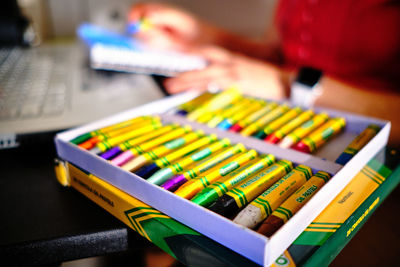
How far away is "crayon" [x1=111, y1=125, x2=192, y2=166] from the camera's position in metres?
0.36

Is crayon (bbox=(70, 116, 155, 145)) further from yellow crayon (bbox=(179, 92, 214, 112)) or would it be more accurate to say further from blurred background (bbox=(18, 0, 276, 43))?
blurred background (bbox=(18, 0, 276, 43))

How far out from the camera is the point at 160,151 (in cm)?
38

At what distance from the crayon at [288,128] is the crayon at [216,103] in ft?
0.36

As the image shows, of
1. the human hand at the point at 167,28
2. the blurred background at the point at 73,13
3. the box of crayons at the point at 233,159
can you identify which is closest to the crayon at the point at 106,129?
the box of crayons at the point at 233,159

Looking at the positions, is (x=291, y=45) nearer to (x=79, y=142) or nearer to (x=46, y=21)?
(x=79, y=142)

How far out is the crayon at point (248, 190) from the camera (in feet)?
0.92

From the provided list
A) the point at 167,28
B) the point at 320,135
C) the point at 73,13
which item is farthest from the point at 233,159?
the point at 73,13

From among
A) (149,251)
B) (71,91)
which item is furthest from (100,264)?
Result: (71,91)

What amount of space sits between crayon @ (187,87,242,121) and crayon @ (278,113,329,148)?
13 cm

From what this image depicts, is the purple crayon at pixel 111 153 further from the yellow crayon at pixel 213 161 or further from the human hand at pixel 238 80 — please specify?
the human hand at pixel 238 80

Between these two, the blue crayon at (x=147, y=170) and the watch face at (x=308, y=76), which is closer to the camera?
the blue crayon at (x=147, y=170)

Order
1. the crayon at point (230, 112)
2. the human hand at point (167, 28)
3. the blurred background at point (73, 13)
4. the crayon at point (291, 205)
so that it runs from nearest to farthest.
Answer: the crayon at point (291, 205), the crayon at point (230, 112), the human hand at point (167, 28), the blurred background at point (73, 13)

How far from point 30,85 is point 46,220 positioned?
15.1 inches

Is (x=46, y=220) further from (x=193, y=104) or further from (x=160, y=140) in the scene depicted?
(x=193, y=104)
